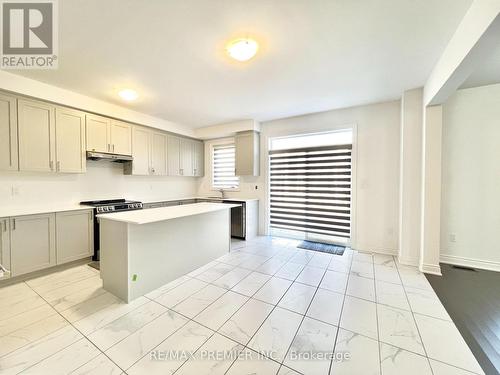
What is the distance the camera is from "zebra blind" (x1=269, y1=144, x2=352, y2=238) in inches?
160

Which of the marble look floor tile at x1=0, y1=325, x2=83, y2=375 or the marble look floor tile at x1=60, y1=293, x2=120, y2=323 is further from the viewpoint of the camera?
the marble look floor tile at x1=60, y1=293, x2=120, y2=323

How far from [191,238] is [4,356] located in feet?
6.06

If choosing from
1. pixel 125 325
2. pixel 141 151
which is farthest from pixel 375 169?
pixel 141 151

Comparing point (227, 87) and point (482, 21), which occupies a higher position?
point (227, 87)

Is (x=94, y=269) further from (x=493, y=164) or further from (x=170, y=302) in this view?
(x=493, y=164)

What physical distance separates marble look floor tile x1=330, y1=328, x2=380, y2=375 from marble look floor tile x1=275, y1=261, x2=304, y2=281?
1.08 metres

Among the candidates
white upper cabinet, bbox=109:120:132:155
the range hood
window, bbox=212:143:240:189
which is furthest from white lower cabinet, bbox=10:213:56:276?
window, bbox=212:143:240:189

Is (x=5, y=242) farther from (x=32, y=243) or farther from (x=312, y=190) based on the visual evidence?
(x=312, y=190)

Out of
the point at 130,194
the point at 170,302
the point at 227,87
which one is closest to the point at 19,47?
the point at 227,87

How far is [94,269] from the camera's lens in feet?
10.2

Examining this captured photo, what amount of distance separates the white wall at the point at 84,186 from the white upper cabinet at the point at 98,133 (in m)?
0.44

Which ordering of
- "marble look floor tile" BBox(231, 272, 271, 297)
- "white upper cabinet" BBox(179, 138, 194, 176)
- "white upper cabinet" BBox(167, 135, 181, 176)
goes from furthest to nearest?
"white upper cabinet" BBox(179, 138, 194, 176)
"white upper cabinet" BBox(167, 135, 181, 176)
"marble look floor tile" BBox(231, 272, 271, 297)

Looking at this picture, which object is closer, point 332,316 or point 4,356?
point 4,356
